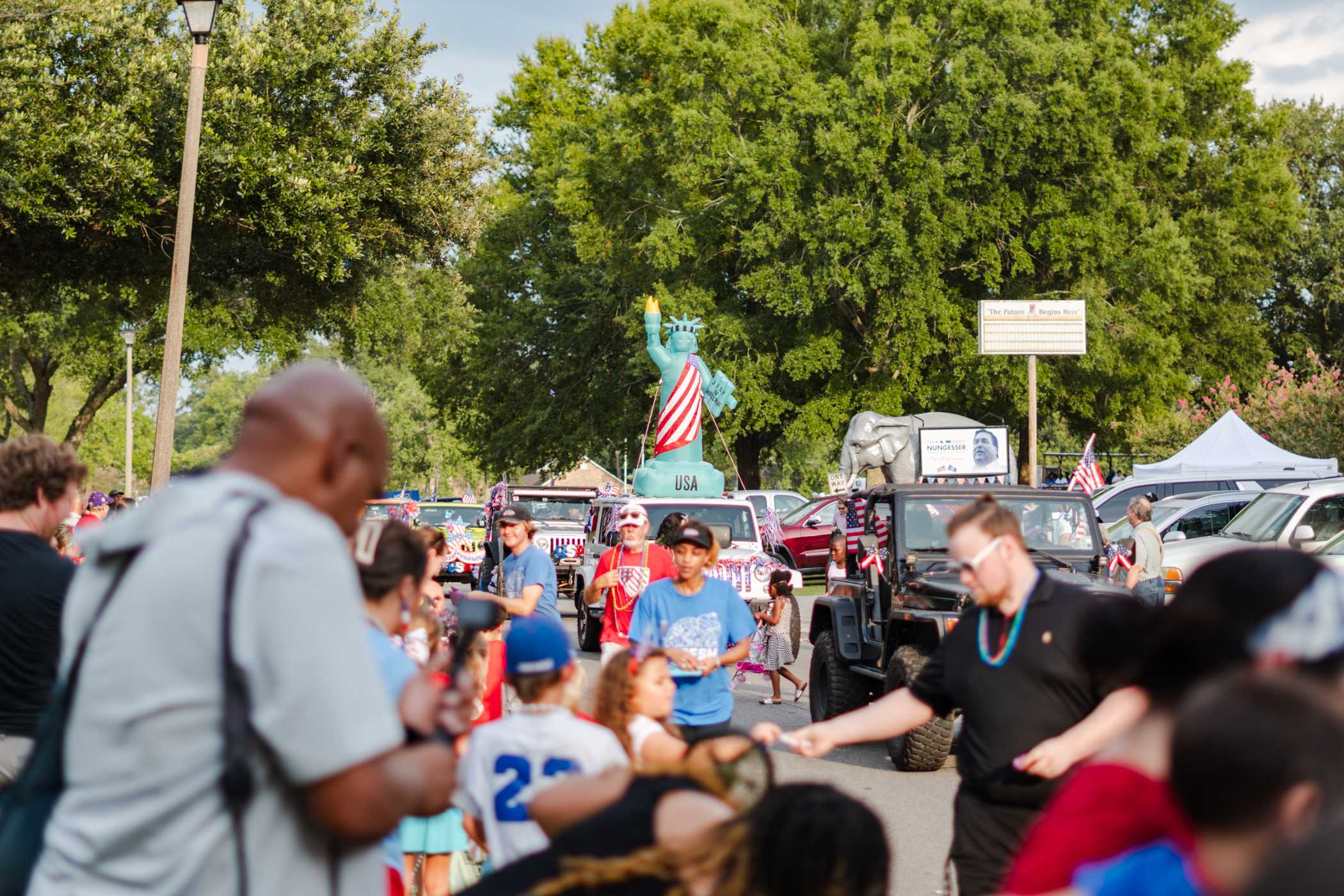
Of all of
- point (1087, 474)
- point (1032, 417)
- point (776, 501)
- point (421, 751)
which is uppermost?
point (1032, 417)

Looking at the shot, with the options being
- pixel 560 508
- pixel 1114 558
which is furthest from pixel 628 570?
pixel 560 508

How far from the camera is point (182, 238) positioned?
46.3 ft

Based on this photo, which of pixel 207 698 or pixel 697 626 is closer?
pixel 207 698

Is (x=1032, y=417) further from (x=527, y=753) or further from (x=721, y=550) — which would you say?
(x=527, y=753)

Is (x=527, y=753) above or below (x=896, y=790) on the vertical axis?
above

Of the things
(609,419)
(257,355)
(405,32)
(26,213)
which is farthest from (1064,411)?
(26,213)

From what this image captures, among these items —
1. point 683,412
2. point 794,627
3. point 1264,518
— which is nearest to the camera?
point 794,627

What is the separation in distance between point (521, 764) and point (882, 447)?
19386mm

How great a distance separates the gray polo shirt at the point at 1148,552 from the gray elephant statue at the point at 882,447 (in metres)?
7.22

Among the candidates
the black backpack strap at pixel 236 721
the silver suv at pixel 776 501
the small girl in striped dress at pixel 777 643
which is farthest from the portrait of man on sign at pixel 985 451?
the black backpack strap at pixel 236 721

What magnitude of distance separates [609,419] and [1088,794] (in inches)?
1581

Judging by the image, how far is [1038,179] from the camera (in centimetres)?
3478

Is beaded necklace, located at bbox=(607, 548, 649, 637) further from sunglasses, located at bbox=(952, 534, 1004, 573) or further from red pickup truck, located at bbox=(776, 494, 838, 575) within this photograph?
red pickup truck, located at bbox=(776, 494, 838, 575)

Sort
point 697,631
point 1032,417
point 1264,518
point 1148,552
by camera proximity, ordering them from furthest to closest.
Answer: point 1032,417, point 1264,518, point 1148,552, point 697,631
